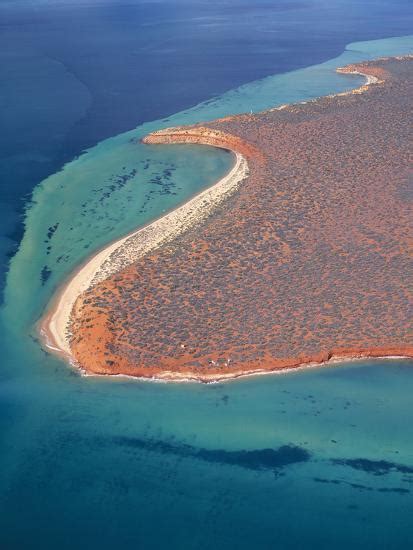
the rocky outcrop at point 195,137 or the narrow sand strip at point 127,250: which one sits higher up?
the rocky outcrop at point 195,137

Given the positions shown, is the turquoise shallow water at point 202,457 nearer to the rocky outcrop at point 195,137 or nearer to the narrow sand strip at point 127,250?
the narrow sand strip at point 127,250

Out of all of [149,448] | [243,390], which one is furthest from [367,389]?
[149,448]

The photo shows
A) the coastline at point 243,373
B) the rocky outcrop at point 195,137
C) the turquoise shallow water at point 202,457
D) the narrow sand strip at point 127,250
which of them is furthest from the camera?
the rocky outcrop at point 195,137

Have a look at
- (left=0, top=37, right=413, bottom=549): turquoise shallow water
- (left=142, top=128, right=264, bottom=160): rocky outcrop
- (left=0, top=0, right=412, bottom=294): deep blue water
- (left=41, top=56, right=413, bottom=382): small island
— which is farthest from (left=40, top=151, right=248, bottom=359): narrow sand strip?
(left=142, top=128, right=264, bottom=160): rocky outcrop

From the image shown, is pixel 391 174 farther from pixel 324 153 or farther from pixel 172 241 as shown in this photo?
pixel 172 241

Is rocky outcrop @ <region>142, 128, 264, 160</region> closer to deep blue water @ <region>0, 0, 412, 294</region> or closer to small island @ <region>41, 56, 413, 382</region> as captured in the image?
deep blue water @ <region>0, 0, 412, 294</region>

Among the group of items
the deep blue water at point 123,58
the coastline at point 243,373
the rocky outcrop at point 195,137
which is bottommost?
the coastline at point 243,373

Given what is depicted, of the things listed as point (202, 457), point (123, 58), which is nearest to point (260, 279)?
point (202, 457)

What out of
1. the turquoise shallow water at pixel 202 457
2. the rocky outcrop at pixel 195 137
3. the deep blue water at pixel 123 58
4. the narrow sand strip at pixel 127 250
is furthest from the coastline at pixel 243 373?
A: the rocky outcrop at pixel 195 137
